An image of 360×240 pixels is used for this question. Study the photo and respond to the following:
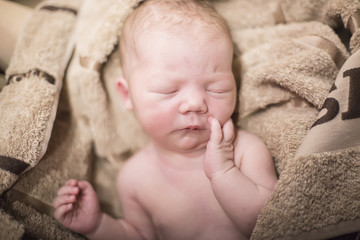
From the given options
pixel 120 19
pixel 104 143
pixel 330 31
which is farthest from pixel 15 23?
pixel 330 31

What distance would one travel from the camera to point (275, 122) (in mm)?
1071

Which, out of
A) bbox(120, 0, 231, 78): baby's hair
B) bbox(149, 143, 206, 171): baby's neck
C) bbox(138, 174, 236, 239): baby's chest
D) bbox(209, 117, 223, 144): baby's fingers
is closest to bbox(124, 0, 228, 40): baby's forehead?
bbox(120, 0, 231, 78): baby's hair

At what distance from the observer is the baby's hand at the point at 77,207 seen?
1052mm

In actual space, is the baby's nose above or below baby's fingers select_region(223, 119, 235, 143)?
above

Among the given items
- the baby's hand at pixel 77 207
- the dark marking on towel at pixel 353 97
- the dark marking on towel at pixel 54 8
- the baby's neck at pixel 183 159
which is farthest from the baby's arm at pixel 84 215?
the dark marking on towel at pixel 353 97

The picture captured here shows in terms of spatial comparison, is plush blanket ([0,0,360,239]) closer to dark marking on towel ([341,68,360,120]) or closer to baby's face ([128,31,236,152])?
dark marking on towel ([341,68,360,120])

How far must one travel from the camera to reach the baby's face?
0.94 meters

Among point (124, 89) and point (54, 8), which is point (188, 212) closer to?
point (124, 89)

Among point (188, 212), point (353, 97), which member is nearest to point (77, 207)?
point (188, 212)

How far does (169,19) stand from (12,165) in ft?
2.03

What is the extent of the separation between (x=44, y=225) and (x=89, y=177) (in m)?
0.26

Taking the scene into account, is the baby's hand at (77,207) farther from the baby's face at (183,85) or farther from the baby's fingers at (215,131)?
the baby's fingers at (215,131)

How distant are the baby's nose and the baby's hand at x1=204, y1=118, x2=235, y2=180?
56 millimetres

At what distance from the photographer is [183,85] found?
0.96 meters
